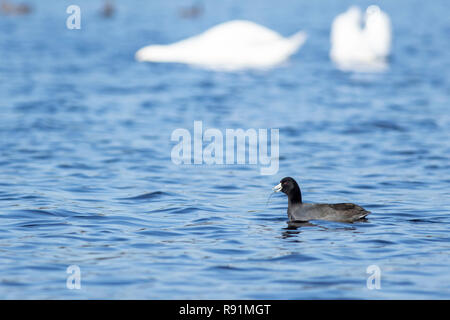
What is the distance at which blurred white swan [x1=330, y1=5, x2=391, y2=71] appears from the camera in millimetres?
34000

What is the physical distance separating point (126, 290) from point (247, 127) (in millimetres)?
12000

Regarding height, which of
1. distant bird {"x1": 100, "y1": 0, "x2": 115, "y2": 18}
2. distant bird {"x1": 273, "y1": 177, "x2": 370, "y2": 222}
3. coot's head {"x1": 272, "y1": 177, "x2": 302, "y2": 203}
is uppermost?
distant bird {"x1": 100, "y1": 0, "x2": 115, "y2": 18}

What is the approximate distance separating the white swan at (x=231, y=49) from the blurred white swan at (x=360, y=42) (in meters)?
1.95

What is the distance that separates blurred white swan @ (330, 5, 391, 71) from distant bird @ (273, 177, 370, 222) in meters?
21.8

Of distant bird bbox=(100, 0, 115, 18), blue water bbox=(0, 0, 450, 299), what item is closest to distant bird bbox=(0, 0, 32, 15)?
distant bird bbox=(100, 0, 115, 18)

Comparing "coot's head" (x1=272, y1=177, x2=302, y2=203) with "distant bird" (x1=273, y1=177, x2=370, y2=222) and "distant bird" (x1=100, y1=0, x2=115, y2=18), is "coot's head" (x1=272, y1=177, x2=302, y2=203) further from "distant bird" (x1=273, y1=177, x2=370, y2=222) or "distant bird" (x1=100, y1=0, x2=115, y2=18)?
"distant bird" (x1=100, y1=0, x2=115, y2=18)

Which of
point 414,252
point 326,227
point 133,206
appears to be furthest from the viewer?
point 133,206

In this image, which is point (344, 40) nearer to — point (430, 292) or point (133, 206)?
point (133, 206)

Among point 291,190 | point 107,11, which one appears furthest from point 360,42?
point 291,190

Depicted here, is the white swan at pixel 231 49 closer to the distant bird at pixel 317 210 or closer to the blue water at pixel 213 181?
the blue water at pixel 213 181

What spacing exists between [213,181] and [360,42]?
21269 millimetres

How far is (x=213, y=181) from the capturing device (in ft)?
49.7
